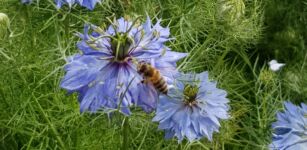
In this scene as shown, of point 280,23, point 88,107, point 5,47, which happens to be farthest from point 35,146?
point 280,23

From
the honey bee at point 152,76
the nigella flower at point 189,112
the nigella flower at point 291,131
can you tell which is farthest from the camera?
the nigella flower at point 291,131

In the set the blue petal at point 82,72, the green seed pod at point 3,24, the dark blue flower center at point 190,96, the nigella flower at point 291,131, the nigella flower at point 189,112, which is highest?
the green seed pod at point 3,24

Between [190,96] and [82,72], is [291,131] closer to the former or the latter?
[190,96]

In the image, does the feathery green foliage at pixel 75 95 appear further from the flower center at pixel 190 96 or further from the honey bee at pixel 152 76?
the honey bee at pixel 152 76

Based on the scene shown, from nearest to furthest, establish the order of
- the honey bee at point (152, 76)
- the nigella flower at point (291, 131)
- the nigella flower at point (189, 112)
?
the honey bee at point (152, 76)
the nigella flower at point (189, 112)
the nigella flower at point (291, 131)

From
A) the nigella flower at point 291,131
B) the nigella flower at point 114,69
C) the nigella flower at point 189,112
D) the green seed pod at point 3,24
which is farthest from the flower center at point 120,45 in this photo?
the nigella flower at point 291,131

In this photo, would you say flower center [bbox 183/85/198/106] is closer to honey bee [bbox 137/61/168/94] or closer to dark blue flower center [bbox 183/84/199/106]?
dark blue flower center [bbox 183/84/199/106]

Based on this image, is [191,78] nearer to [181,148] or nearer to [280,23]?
[181,148]
